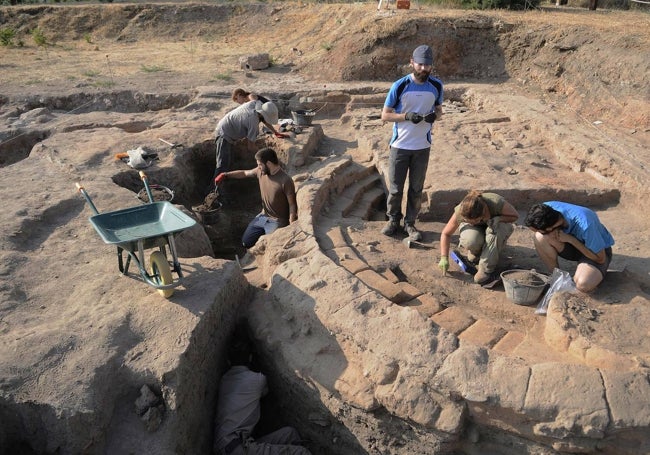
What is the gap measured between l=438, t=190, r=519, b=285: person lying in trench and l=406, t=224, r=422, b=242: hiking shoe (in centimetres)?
53

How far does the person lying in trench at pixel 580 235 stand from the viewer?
12.8 feet

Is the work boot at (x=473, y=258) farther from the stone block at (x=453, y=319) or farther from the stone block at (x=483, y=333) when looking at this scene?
the stone block at (x=483, y=333)

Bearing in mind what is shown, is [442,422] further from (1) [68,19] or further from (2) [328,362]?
(1) [68,19]

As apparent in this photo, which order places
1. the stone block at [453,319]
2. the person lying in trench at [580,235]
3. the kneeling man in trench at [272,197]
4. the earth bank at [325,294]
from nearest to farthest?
the earth bank at [325,294] → the stone block at [453,319] → the person lying in trench at [580,235] → the kneeling man in trench at [272,197]

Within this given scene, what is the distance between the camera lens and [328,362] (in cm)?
361

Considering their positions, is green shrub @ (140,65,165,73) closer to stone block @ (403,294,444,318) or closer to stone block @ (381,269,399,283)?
stone block @ (381,269,399,283)

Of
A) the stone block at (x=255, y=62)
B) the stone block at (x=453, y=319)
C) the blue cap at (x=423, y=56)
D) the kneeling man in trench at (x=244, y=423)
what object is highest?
the blue cap at (x=423, y=56)

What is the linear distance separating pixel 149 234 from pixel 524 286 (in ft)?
9.83

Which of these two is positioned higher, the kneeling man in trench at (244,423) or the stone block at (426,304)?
the stone block at (426,304)

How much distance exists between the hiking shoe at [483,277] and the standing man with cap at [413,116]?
2.63 ft

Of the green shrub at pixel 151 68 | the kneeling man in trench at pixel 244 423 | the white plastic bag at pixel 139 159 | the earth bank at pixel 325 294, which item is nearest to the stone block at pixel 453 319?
A: the earth bank at pixel 325 294

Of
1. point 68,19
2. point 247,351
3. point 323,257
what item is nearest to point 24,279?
point 247,351

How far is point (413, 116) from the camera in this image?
15.1 ft

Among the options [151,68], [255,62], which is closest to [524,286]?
[255,62]
